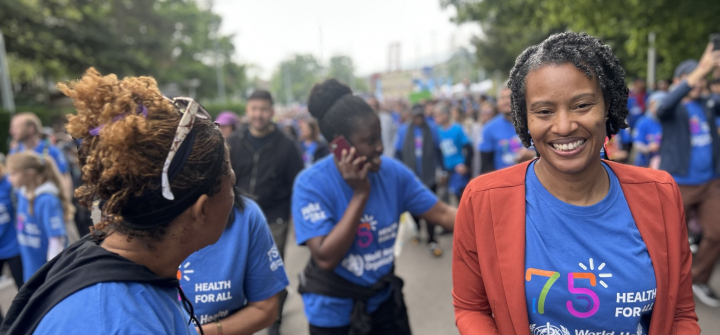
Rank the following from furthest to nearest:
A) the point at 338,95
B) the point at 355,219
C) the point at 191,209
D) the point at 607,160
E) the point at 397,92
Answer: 1. the point at 397,92
2. the point at 338,95
3. the point at 355,219
4. the point at 607,160
5. the point at 191,209

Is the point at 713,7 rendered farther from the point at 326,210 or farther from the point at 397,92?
the point at 397,92

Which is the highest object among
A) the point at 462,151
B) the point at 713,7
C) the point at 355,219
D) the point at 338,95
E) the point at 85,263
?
the point at 713,7

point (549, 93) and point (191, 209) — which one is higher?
point (549, 93)

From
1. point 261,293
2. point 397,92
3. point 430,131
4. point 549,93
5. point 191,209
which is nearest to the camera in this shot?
point 191,209

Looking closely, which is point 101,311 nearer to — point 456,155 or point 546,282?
point 546,282

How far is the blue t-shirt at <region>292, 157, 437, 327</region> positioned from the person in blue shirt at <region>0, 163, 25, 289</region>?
11.3ft

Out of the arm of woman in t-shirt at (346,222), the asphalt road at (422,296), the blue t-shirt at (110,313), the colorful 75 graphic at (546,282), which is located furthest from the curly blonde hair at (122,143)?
the asphalt road at (422,296)

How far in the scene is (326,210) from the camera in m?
2.57

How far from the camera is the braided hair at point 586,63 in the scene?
160 centimetres

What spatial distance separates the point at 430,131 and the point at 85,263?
6.77m

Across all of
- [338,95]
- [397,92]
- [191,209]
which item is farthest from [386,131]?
[397,92]

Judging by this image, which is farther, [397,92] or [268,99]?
[397,92]

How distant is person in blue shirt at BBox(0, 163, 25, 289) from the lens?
4.54 m

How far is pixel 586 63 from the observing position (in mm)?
1604
